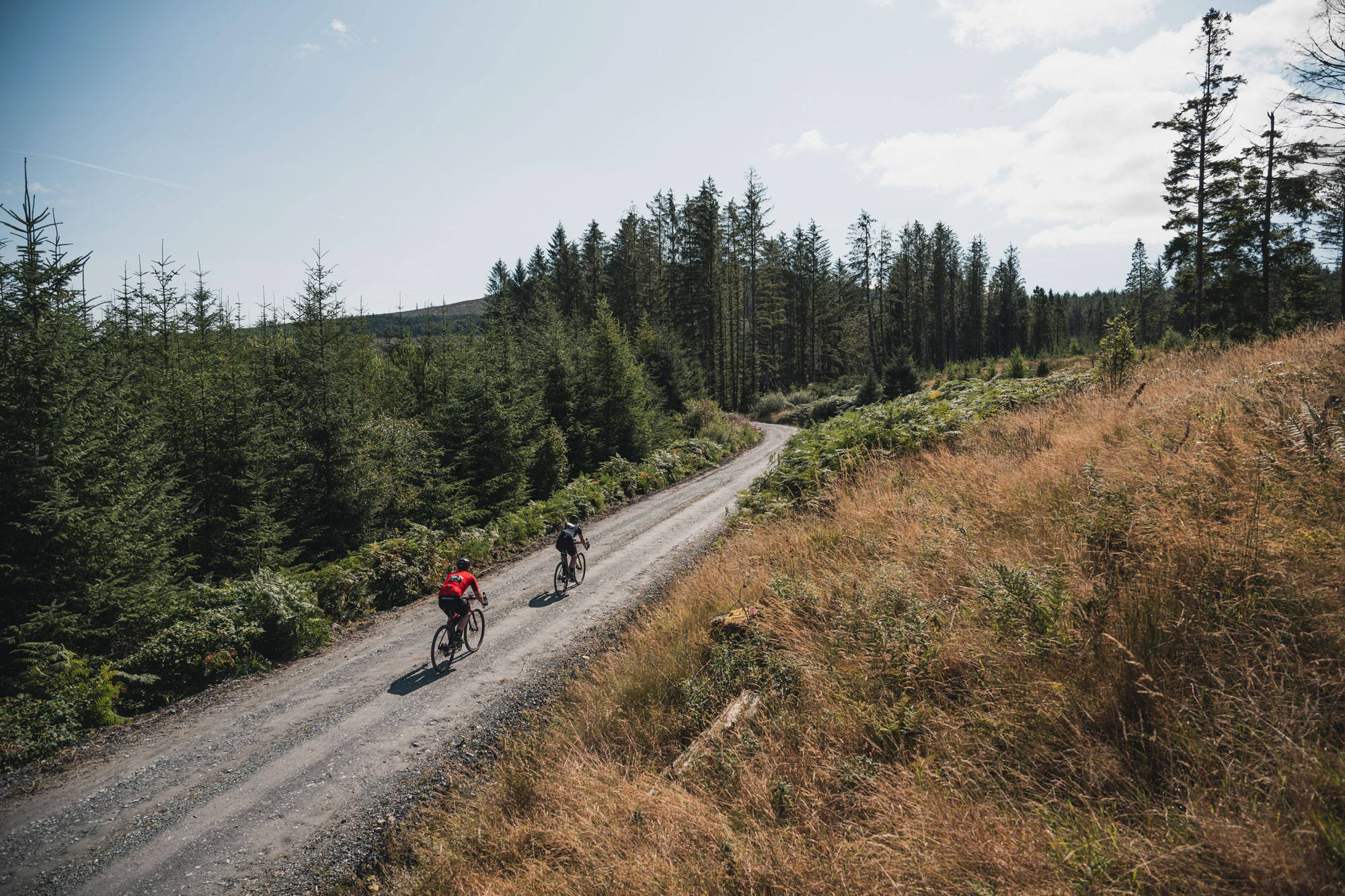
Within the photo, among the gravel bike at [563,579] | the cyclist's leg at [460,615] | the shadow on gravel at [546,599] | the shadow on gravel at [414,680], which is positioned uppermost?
the cyclist's leg at [460,615]

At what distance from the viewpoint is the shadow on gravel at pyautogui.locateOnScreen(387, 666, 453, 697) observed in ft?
26.2

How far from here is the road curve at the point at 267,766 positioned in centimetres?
497

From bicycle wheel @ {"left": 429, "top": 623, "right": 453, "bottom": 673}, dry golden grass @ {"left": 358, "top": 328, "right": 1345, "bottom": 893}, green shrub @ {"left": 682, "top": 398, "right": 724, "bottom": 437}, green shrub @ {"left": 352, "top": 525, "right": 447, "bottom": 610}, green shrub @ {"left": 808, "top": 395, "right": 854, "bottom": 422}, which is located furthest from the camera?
green shrub @ {"left": 808, "top": 395, "right": 854, "bottom": 422}

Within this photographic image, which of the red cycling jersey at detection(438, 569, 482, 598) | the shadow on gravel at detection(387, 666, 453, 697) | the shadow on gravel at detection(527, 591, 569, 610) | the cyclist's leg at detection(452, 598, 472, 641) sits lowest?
the shadow on gravel at detection(387, 666, 453, 697)

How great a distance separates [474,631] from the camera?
31.0 ft

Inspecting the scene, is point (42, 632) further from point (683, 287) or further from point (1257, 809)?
point (683, 287)

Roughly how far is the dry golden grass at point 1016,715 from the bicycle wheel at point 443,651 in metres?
3.06

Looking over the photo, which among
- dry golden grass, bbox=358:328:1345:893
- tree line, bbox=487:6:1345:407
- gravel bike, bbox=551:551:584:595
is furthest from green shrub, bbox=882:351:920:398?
dry golden grass, bbox=358:328:1345:893

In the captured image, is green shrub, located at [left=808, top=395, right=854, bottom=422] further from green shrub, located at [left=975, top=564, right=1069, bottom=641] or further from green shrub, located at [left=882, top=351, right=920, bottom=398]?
green shrub, located at [left=975, top=564, right=1069, bottom=641]

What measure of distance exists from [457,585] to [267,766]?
3145 millimetres

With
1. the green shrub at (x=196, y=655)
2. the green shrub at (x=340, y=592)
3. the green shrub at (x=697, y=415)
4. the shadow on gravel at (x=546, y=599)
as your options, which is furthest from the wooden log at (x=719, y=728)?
the green shrub at (x=697, y=415)

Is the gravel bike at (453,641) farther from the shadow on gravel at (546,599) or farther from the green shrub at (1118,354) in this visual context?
the green shrub at (1118,354)

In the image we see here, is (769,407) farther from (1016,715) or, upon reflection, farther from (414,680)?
(1016,715)

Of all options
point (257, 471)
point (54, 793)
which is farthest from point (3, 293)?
point (54, 793)
